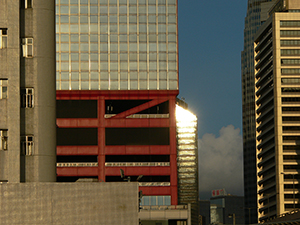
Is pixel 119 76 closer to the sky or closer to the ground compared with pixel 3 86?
closer to the sky

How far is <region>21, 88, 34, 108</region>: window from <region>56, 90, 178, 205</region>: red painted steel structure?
8612 cm

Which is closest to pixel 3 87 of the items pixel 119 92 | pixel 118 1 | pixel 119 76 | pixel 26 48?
pixel 26 48

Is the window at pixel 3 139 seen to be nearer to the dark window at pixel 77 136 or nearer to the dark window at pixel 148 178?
the dark window at pixel 148 178

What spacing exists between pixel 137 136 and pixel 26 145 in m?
88.7

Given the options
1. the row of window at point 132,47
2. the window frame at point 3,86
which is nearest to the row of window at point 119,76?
the row of window at point 132,47

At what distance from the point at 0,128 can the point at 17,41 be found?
27.1 ft

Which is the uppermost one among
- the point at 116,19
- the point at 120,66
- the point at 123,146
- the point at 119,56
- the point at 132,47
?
the point at 116,19

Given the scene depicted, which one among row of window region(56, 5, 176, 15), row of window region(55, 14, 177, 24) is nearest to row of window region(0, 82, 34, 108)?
row of window region(55, 14, 177, 24)

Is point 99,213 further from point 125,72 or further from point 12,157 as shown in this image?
point 125,72

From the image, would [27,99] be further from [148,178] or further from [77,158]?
[77,158]

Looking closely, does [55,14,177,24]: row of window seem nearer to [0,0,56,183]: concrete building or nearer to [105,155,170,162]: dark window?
[105,155,170,162]: dark window

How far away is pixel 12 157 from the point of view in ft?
186

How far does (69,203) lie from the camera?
2261 inches

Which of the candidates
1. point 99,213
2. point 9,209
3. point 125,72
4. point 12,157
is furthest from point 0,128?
point 125,72
